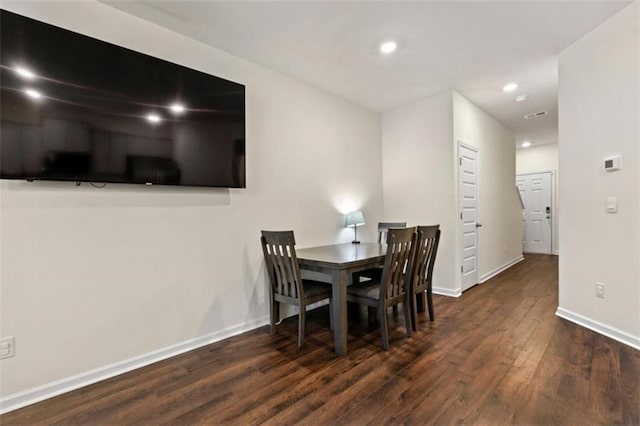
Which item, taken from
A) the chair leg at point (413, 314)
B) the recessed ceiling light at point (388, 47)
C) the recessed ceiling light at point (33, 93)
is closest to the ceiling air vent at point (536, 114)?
the recessed ceiling light at point (388, 47)

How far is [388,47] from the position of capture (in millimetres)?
2795

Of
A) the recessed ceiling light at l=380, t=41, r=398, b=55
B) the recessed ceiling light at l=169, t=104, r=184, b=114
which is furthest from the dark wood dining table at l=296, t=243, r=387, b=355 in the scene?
the recessed ceiling light at l=380, t=41, r=398, b=55

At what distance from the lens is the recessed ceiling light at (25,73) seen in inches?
69.3

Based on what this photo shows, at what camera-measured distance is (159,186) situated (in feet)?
7.85

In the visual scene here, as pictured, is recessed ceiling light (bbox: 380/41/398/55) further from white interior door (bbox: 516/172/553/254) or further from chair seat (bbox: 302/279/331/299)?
white interior door (bbox: 516/172/553/254)

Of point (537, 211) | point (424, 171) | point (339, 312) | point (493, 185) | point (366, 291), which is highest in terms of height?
point (424, 171)

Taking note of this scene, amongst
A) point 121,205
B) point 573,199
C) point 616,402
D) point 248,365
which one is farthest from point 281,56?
point 616,402

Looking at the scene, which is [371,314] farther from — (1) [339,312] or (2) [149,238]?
(2) [149,238]

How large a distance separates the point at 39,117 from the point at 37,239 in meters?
0.75

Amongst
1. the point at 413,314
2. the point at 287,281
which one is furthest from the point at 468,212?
the point at 287,281

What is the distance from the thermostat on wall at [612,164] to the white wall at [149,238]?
2.67 m

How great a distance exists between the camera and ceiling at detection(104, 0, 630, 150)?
89.2 inches

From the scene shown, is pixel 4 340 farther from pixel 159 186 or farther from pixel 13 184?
pixel 159 186

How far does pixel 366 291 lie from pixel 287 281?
69 cm
